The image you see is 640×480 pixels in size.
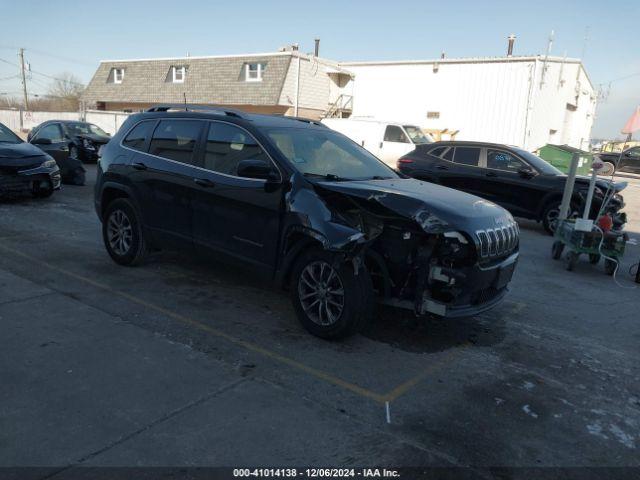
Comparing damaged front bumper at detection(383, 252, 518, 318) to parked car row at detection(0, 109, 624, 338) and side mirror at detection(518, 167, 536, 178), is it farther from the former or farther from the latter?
side mirror at detection(518, 167, 536, 178)

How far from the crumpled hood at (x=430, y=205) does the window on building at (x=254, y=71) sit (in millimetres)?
26591

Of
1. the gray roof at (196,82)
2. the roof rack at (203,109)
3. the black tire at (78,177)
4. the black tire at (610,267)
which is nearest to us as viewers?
the roof rack at (203,109)

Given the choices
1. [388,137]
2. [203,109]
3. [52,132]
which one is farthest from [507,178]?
[52,132]

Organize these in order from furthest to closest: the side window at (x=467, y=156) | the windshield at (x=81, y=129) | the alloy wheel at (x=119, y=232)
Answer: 1. the windshield at (x=81, y=129)
2. the side window at (x=467, y=156)
3. the alloy wheel at (x=119, y=232)

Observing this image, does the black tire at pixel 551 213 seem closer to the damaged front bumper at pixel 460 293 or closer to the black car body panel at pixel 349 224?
the black car body panel at pixel 349 224

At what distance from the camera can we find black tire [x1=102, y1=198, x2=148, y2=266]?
6082mm

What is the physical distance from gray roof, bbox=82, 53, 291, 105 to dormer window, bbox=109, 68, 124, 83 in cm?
25

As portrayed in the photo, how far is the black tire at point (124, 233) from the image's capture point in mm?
6082

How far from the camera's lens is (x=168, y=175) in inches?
221

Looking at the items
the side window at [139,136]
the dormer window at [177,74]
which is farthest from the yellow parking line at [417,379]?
the dormer window at [177,74]

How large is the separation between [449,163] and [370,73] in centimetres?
1807

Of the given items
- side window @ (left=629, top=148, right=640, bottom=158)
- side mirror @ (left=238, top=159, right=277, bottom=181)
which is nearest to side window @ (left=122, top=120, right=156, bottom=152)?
side mirror @ (left=238, top=159, right=277, bottom=181)

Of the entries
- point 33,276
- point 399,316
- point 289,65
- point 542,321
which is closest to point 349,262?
point 399,316

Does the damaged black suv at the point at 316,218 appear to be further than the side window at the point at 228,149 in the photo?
No
